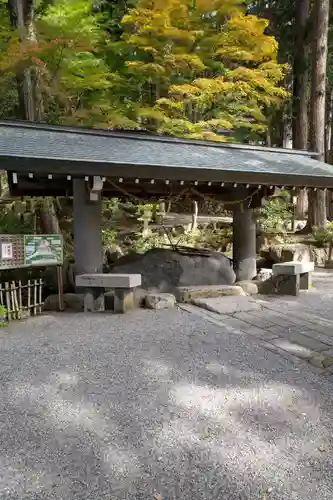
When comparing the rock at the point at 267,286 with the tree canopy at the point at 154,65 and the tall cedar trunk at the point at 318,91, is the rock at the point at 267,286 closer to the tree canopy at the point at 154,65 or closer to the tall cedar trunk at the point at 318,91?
the tall cedar trunk at the point at 318,91

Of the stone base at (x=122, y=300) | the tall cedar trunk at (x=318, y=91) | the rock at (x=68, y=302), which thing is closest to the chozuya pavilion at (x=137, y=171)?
the rock at (x=68, y=302)

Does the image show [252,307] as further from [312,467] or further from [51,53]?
[51,53]

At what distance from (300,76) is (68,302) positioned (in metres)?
13.7

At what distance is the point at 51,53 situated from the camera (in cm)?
971

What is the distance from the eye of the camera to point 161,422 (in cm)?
278

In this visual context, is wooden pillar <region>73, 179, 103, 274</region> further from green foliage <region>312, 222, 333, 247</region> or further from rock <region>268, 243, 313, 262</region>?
green foliage <region>312, 222, 333, 247</region>

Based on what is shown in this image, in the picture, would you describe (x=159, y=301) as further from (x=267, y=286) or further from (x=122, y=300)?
(x=267, y=286)

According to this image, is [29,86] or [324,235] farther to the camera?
[324,235]

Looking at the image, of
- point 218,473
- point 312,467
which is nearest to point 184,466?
point 218,473

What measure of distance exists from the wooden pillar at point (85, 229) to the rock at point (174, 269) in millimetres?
848

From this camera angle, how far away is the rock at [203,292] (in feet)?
22.1

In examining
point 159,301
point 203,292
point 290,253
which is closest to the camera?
point 159,301

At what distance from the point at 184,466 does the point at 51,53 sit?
10.6 meters

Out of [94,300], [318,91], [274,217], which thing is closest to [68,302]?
[94,300]
